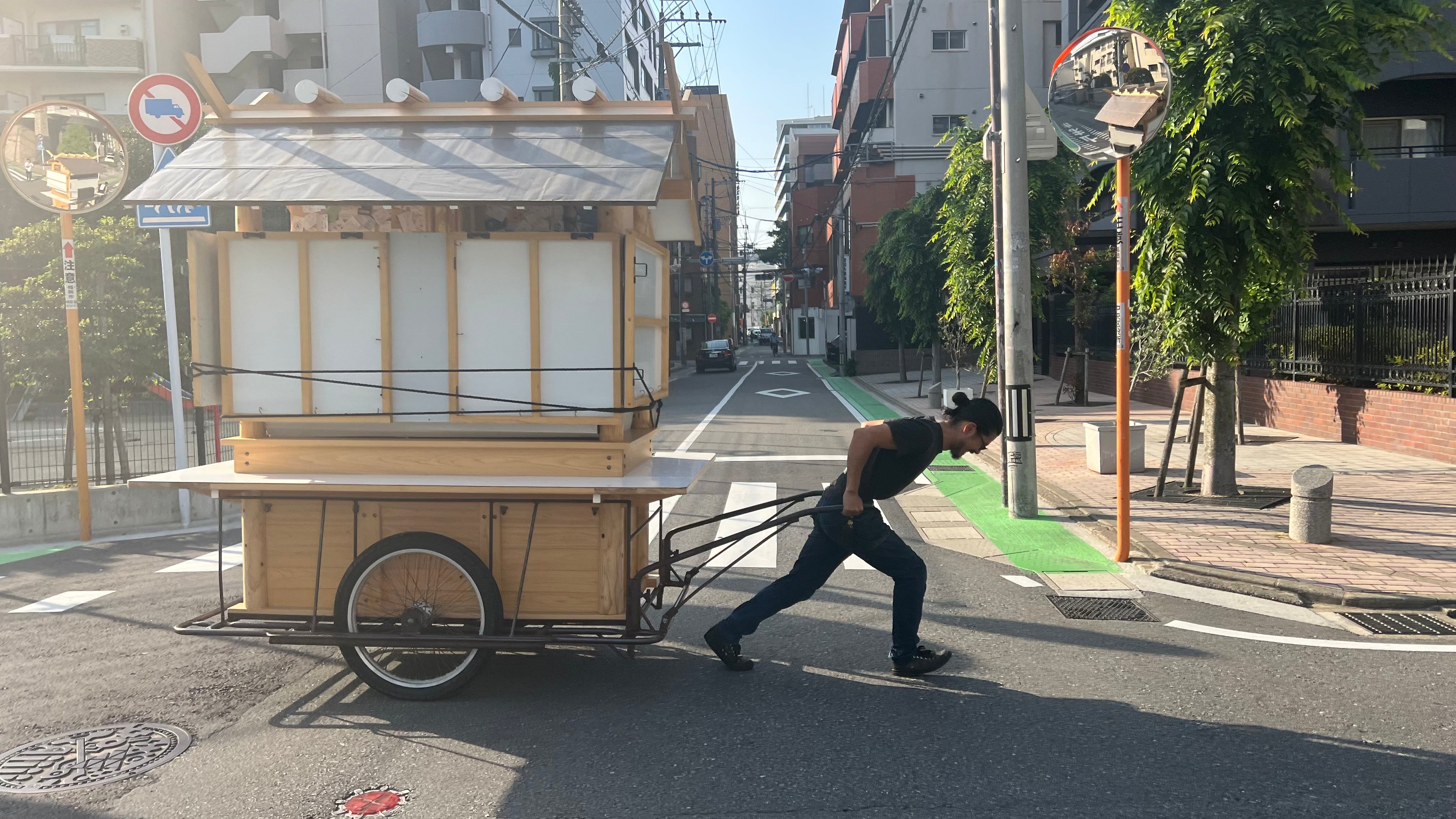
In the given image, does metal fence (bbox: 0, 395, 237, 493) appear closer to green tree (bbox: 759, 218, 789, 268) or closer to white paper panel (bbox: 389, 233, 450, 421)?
white paper panel (bbox: 389, 233, 450, 421)

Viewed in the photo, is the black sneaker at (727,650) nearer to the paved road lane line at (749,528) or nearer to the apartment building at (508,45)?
the paved road lane line at (749,528)

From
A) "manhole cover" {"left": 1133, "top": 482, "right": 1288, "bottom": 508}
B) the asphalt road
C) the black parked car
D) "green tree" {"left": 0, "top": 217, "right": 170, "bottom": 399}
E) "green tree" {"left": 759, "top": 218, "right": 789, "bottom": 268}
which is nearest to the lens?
the asphalt road

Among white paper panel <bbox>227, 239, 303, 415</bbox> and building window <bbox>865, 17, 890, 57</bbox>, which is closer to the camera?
white paper panel <bbox>227, 239, 303, 415</bbox>

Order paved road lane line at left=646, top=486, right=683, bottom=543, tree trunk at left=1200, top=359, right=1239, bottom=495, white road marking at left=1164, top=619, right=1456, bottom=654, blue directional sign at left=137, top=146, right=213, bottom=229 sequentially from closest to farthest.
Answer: white road marking at left=1164, top=619, right=1456, bottom=654 < paved road lane line at left=646, top=486, right=683, bottom=543 < blue directional sign at left=137, top=146, right=213, bottom=229 < tree trunk at left=1200, top=359, right=1239, bottom=495

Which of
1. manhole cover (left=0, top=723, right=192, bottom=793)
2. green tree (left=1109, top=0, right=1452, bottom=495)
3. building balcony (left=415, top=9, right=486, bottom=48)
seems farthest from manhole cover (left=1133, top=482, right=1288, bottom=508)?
building balcony (left=415, top=9, right=486, bottom=48)

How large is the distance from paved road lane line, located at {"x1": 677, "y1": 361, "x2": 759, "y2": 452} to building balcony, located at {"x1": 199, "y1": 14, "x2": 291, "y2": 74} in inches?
869

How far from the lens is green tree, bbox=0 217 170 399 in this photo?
40.6 ft

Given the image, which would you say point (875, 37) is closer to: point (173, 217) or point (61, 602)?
point (173, 217)

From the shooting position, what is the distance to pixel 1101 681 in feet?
17.5

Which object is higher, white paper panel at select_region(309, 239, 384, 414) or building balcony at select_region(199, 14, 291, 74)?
building balcony at select_region(199, 14, 291, 74)

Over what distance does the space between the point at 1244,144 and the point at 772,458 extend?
7635 millimetres

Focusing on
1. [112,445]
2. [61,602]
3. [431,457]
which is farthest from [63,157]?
[431,457]

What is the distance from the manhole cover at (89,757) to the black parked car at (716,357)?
143 ft

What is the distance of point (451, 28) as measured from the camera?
41.9 m
